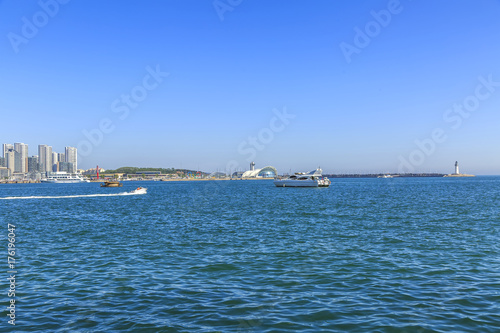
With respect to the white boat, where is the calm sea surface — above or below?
below

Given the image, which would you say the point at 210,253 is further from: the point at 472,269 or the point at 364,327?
the point at 472,269

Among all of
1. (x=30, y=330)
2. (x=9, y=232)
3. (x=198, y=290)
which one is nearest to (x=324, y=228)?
(x=198, y=290)

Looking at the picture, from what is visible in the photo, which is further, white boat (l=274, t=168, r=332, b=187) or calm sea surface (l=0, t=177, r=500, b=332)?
white boat (l=274, t=168, r=332, b=187)

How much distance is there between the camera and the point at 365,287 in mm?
15750

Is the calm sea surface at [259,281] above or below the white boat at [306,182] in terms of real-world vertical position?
below

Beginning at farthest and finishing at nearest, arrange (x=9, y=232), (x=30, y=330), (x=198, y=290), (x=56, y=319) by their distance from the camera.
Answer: (x=9, y=232) < (x=198, y=290) < (x=56, y=319) < (x=30, y=330)

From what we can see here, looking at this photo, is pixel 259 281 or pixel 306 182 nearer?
pixel 259 281

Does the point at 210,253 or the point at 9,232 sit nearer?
the point at 210,253

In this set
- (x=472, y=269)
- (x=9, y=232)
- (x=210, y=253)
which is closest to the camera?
(x=472, y=269)

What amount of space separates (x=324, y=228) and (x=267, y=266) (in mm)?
15716

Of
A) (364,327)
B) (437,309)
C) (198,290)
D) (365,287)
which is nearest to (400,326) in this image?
(364,327)

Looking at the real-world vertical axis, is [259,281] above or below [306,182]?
below

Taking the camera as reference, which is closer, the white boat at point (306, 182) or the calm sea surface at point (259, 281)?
the calm sea surface at point (259, 281)

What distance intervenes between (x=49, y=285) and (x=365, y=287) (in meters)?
14.0
